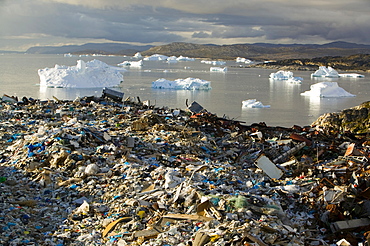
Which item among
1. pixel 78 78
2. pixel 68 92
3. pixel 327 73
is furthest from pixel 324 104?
pixel 327 73

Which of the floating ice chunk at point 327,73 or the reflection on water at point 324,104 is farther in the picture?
the floating ice chunk at point 327,73

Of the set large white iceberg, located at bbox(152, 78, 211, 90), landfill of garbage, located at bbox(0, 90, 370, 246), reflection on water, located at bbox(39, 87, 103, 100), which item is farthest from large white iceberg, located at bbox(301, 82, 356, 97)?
landfill of garbage, located at bbox(0, 90, 370, 246)

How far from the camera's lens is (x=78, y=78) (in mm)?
26656

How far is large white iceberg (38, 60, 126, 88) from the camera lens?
26281mm

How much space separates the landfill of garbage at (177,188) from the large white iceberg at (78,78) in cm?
1820

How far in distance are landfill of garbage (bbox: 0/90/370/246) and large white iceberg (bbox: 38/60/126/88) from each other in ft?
59.7

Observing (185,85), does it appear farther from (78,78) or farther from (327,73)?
(327,73)

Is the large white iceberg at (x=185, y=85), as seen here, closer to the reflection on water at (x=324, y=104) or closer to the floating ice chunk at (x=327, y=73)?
the reflection on water at (x=324, y=104)

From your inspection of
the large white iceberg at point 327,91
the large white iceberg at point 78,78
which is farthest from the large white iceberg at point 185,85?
the large white iceberg at point 327,91

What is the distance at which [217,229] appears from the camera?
145 inches

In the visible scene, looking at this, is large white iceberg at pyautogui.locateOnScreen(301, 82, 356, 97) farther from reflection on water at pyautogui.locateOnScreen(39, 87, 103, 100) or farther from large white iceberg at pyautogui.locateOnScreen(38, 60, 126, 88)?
reflection on water at pyautogui.locateOnScreen(39, 87, 103, 100)

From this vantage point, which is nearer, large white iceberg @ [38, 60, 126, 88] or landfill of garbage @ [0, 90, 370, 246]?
landfill of garbage @ [0, 90, 370, 246]

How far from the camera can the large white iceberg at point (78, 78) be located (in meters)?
26.3

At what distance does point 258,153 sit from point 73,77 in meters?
21.7
